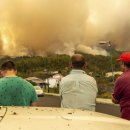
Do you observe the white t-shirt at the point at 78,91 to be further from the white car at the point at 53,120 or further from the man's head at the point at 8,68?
the white car at the point at 53,120

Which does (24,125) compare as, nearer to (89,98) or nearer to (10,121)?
(10,121)

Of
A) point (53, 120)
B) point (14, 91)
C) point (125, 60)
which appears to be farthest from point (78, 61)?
point (53, 120)

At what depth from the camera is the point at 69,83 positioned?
19.3 feet

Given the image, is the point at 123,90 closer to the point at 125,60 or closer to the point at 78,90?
the point at 125,60

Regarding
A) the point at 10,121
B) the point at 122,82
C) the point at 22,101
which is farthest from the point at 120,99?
the point at 10,121

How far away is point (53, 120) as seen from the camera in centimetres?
326

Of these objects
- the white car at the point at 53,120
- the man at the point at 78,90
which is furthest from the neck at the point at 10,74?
the white car at the point at 53,120

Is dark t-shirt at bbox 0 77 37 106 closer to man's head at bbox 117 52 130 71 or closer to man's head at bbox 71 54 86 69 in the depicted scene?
man's head at bbox 71 54 86 69

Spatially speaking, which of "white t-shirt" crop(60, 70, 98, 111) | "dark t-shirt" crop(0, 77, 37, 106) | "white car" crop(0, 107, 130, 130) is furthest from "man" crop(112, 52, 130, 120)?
"white car" crop(0, 107, 130, 130)

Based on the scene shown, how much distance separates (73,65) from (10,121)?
9.95 ft

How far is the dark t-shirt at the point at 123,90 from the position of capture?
6523 mm

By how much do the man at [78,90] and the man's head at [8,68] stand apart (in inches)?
22.4

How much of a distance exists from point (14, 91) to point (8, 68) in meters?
0.51

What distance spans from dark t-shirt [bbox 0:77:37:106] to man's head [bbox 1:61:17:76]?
23cm
